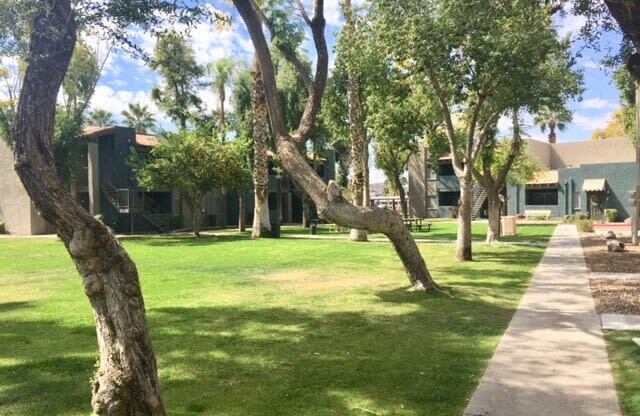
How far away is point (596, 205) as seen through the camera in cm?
4238

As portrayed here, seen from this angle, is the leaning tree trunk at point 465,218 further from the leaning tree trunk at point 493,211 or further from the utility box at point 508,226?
the utility box at point 508,226

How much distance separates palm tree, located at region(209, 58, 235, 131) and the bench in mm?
26923

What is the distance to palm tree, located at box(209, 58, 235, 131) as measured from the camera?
3493cm

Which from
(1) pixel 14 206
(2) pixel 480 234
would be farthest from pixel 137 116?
(2) pixel 480 234

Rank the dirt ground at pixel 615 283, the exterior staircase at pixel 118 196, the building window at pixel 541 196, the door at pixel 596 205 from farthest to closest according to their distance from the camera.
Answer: the building window at pixel 541 196 < the door at pixel 596 205 < the exterior staircase at pixel 118 196 < the dirt ground at pixel 615 283

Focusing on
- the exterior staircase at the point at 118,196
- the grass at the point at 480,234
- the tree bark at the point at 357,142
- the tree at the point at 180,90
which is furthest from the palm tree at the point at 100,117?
the tree bark at the point at 357,142

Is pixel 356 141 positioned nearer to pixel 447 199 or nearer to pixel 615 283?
pixel 615 283

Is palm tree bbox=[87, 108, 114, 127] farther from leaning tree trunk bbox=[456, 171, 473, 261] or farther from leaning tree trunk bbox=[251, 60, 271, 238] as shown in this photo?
leaning tree trunk bbox=[456, 171, 473, 261]

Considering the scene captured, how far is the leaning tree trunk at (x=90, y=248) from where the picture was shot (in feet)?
12.0

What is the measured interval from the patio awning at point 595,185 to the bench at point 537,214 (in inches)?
137

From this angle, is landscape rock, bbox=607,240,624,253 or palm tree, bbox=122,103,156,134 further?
palm tree, bbox=122,103,156,134

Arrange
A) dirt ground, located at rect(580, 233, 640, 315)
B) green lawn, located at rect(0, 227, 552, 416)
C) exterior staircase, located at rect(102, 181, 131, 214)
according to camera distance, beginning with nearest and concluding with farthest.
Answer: green lawn, located at rect(0, 227, 552, 416)
dirt ground, located at rect(580, 233, 640, 315)
exterior staircase, located at rect(102, 181, 131, 214)

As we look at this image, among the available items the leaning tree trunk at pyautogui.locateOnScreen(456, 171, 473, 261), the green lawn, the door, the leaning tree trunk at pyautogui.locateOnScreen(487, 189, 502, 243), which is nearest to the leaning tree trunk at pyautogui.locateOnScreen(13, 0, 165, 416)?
the green lawn

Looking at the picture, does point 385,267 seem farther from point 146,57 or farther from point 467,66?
point 146,57
